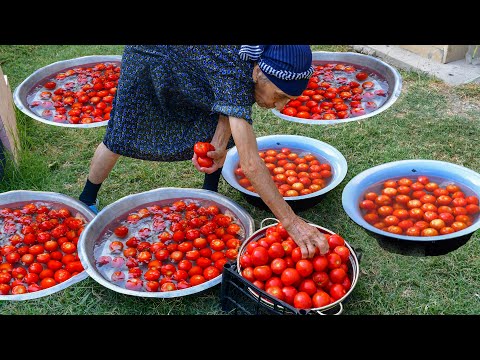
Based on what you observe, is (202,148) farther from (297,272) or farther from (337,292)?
(337,292)

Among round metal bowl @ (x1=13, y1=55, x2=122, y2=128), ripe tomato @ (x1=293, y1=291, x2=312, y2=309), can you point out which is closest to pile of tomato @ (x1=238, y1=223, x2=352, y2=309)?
ripe tomato @ (x1=293, y1=291, x2=312, y2=309)

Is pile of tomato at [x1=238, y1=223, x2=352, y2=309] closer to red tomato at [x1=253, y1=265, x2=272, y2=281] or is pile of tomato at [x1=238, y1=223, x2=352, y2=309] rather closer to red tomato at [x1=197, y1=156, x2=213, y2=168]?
red tomato at [x1=253, y1=265, x2=272, y2=281]

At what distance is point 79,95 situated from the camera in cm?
465

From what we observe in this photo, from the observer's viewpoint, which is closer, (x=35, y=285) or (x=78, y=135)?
(x=35, y=285)

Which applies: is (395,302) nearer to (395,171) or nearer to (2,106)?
(395,171)

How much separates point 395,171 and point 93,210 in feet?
6.23

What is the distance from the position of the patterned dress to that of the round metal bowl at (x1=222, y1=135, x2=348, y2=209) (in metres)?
0.33

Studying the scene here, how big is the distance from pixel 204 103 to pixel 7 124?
5.78 feet

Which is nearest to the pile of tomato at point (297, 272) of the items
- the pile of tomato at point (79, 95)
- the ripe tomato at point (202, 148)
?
the ripe tomato at point (202, 148)

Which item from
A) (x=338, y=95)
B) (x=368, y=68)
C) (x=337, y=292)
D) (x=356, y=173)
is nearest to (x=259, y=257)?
(x=337, y=292)

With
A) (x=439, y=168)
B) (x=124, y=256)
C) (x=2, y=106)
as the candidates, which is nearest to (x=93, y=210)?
(x=124, y=256)

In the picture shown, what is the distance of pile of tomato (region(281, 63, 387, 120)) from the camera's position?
4293 mm

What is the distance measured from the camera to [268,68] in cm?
229

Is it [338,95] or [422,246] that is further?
[338,95]
